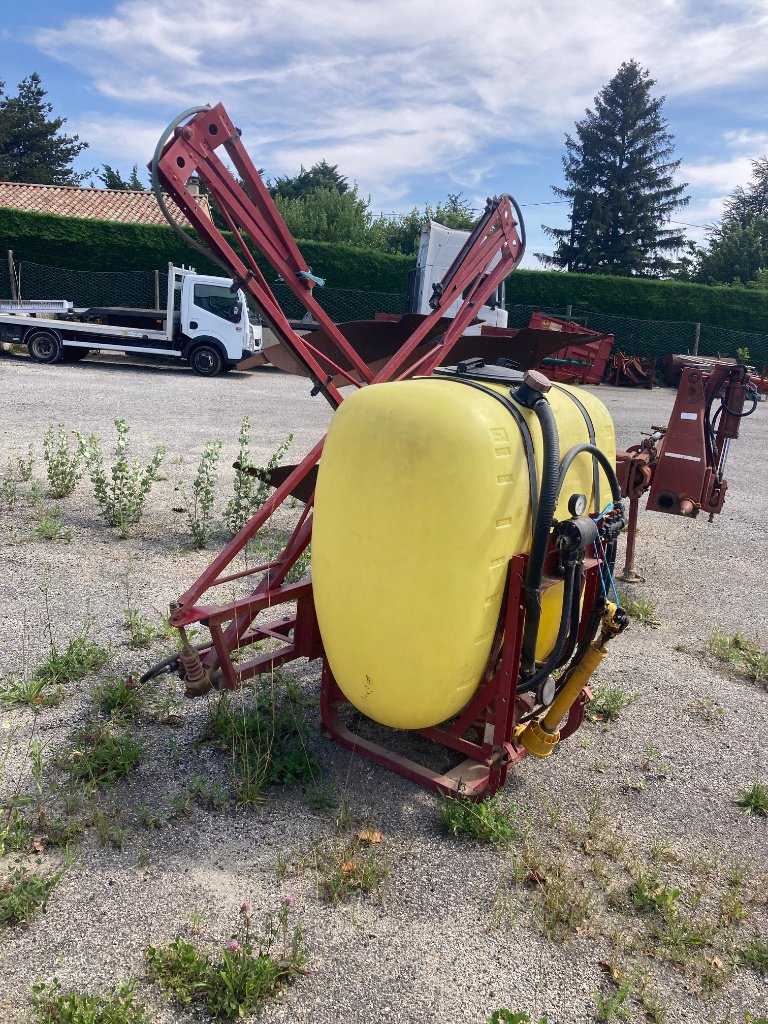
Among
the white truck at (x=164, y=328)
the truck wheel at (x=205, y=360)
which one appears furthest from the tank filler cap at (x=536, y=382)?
the truck wheel at (x=205, y=360)

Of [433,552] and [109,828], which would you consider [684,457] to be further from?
[109,828]

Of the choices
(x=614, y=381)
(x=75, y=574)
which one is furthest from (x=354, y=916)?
(x=614, y=381)

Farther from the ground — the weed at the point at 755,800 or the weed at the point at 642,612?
A: the weed at the point at 642,612

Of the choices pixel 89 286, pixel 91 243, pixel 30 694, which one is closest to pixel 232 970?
pixel 30 694

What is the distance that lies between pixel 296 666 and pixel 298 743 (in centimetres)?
79

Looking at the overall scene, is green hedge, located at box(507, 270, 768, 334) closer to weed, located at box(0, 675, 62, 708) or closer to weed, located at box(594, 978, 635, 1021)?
weed, located at box(0, 675, 62, 708)

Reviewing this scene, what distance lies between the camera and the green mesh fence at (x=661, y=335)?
76.0 ft

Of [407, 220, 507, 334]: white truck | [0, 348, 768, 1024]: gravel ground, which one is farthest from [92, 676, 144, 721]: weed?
[407, 220, 507, 334]: white truck

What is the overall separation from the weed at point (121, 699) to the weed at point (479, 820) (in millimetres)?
1425

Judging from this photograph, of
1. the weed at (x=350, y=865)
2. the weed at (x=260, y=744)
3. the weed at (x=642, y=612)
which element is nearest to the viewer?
the weed at (x=350, y=865)

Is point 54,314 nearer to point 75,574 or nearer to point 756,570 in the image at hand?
point 75,574

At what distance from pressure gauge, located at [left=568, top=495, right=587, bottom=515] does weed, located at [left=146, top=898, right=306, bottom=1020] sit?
1.65 meters

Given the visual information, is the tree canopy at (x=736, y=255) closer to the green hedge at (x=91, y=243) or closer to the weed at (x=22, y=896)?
the green hedge at (x=91, y=243)

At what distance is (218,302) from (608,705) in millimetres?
13663
